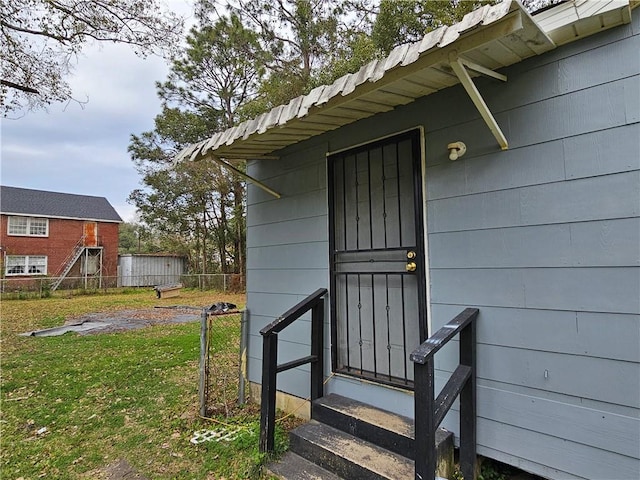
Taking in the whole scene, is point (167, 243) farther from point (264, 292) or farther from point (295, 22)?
point (264, 292)

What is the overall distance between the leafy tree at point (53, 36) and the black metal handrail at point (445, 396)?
734cm

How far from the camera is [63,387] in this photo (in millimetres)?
3812

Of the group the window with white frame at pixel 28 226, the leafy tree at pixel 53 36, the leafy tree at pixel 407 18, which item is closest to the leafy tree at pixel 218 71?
the leafy tree at pixel 53 36

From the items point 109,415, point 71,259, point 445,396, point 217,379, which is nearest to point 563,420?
point 445,396

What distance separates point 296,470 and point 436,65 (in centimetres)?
237

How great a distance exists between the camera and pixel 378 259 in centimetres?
246

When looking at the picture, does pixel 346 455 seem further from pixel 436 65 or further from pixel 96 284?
pixel 96 284

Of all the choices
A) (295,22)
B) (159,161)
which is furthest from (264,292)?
(159,161)

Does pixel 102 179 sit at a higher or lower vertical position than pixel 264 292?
higher

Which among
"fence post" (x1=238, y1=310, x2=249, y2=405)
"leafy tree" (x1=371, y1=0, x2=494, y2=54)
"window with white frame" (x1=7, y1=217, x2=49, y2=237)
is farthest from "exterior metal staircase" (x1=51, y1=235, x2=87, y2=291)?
"fence post" (x1=238, y1=310, x2=249, y2=405)

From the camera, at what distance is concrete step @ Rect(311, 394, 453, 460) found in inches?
74.5

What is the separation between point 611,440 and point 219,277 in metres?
14.7

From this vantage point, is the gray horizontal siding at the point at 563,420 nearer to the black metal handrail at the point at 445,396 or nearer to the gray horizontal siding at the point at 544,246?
the black metal handrail at the point at 445,396

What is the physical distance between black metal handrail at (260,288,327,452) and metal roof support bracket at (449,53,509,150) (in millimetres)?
1556
